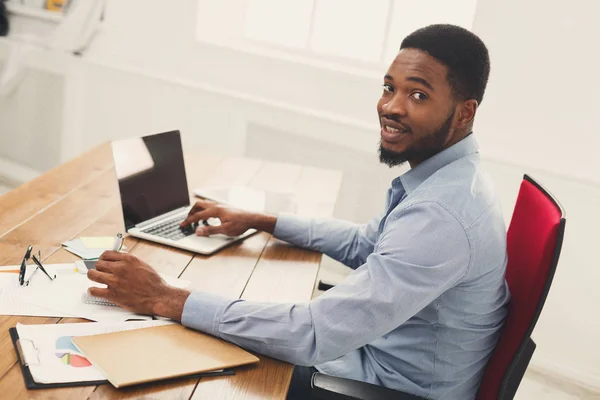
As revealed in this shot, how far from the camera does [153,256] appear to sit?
1.64 m

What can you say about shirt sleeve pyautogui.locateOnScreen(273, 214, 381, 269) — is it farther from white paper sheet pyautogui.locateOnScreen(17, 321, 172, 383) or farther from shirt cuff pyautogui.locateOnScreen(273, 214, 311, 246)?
white paper sheet pyautogui.locateOnScreen(17, 321, 172, 383)

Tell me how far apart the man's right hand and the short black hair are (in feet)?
2.19

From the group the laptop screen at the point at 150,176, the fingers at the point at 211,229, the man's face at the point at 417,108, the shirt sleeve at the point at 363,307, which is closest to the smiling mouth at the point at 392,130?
the man's face at the point at 417,108

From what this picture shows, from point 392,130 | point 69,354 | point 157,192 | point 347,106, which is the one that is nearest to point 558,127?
point 347,106

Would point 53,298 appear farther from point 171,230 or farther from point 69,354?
point 171,230

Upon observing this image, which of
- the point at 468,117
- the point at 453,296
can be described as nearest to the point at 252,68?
the point at 468,117

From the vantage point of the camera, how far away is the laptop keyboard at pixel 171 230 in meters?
1.76

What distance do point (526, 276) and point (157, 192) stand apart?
99 cm

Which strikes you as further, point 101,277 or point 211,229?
point 211,229

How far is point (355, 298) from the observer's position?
1229mm

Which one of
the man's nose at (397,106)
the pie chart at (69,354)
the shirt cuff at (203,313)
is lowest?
the pie chart at (69,354)

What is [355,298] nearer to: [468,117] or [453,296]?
[453,296]

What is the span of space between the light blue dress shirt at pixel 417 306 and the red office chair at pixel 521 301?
0.14 feet

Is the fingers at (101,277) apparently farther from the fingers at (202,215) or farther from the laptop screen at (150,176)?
the fingers at (202,215)
